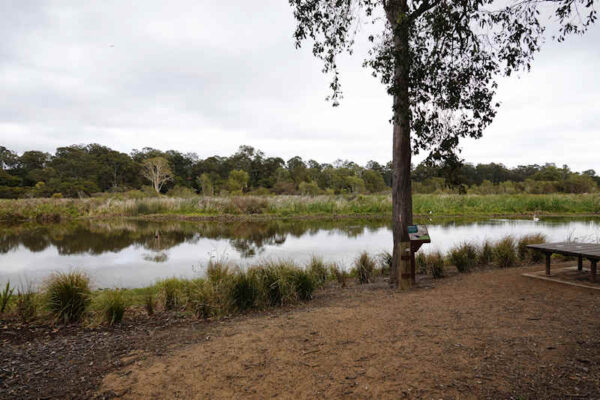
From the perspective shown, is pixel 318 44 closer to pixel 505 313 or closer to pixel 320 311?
pixel 320 311

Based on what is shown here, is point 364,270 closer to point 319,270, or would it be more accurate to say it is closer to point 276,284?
A: point 319,270

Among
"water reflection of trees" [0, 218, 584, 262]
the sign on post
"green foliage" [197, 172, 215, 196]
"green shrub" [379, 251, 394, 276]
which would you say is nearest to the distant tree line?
"green foliage" [197, 172, 215, 196]

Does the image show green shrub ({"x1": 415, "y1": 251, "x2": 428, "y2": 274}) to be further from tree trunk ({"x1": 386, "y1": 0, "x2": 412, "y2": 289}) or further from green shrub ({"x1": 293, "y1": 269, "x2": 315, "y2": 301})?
green shrub ({"x1": 293, "y1": 269, "x2": 315, "y2": 301})

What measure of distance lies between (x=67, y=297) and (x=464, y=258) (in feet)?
24.0

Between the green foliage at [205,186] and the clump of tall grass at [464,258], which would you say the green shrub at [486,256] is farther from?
the green foliage at [205,186]

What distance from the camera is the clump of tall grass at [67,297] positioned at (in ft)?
16.6

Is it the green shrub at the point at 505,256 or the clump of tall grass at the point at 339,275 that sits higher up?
the green shrub at the point at 505,256

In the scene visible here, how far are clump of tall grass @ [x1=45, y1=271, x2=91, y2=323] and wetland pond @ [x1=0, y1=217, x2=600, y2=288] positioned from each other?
4.30 feet

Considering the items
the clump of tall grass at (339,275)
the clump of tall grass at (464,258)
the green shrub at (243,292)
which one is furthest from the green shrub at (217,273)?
the clump of tall grass at (464,258)

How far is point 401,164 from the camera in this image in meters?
6.61

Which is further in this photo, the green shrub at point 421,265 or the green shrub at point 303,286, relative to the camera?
the green shrub at point 421,265

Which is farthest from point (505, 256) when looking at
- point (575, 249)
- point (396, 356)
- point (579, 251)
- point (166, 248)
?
point (166, 248)

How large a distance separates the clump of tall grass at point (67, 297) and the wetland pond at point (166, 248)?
4.30 ft

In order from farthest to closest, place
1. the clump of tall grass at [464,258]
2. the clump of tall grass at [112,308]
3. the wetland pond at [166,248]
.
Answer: the wetland pond at [166,248] < the clump of tall grass at [464,258] < the clump of tall grass at [112,308]
